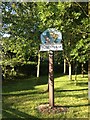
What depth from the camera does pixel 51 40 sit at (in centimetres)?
686

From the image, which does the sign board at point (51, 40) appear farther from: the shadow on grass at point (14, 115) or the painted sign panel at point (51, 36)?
the shadow on grass at point (14, 115)

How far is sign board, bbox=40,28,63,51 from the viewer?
22.6 feet

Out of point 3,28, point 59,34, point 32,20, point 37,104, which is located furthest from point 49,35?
point 37,104

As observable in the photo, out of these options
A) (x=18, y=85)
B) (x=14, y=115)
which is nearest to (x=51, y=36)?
(x=14, y=115)

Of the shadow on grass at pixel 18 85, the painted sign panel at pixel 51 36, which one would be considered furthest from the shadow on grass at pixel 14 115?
the shadow on grass at pixel 18 85

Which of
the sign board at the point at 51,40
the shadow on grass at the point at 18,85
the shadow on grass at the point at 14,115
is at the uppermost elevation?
the sign board at the point at 51,40

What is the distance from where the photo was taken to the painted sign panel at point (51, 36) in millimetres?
6867

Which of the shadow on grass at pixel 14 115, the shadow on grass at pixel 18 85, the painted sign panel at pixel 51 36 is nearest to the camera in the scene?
the painted sign panel at pixel 51 36

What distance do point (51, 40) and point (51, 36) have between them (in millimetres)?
139

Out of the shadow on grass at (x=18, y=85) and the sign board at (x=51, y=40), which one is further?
the shadow on grass at (x=18, y=85)

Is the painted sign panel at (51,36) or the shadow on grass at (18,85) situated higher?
the painted sign panel at (51,36)

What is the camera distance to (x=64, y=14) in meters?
7.00

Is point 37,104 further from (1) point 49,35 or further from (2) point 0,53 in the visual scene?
(1) point 49,35

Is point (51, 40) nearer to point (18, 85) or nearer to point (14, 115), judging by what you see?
point (14, 115)
